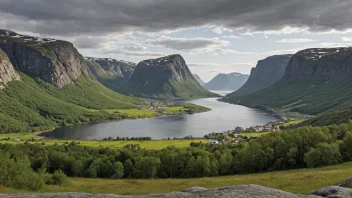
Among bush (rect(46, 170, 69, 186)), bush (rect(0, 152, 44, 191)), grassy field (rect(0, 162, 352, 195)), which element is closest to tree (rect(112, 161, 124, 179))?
bush (rect(46, 170, 69, 186))

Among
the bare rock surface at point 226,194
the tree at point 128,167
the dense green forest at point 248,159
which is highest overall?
the bare rock surface at point 226,194

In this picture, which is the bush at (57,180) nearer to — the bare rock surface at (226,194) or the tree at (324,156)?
the bare rock surface at (226,194)

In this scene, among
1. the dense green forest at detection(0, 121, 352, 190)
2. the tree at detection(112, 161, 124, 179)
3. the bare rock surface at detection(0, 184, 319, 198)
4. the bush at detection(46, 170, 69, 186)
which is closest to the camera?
the bare rock surface at detection(0, 184, 319, 198)

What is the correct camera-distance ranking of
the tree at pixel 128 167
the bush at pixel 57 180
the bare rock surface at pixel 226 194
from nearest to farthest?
the bare rock surface at pixel 226 194
the bush at pixel 57 180
the tree at pixel 128 167

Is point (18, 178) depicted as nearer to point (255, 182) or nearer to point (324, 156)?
point (255, 182)

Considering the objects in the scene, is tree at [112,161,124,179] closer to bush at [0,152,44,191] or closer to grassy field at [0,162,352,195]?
grassy field at [0,162,352,195]

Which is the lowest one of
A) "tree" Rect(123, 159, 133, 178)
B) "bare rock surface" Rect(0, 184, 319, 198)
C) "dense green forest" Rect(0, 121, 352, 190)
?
"tree" Rect(123, 159, 133, 178)

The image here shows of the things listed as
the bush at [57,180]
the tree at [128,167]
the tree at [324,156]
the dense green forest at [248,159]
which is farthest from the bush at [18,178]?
the tree at [324,156]

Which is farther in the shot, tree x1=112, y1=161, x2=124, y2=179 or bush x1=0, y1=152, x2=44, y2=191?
tree x1=112, y1=161, x2=124, y2=179

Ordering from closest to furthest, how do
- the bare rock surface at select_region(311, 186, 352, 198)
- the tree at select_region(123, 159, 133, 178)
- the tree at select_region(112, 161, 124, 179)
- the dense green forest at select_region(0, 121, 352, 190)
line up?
the bare rock surface at select_region(311, 186, 352, 198) → the dense green forest at select_region(0, 121, 352, 190) → the tree at select_region(112, 161, 124, 179) → the tree at select_region(123, 159, 133, 178)

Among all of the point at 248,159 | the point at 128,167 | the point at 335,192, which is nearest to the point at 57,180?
the point at 128,167

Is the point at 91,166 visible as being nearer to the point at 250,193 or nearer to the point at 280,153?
the point at 280,153
